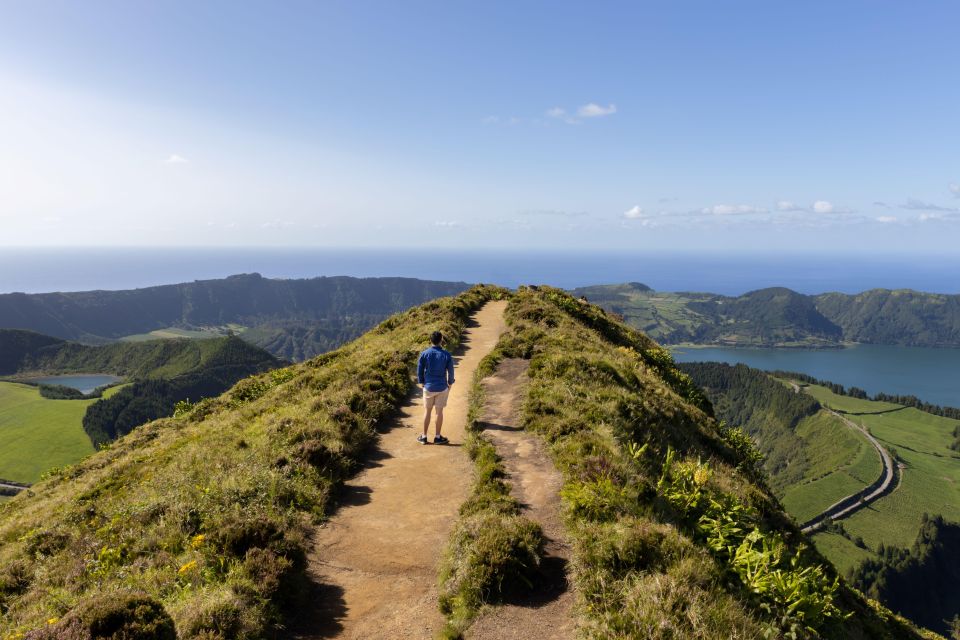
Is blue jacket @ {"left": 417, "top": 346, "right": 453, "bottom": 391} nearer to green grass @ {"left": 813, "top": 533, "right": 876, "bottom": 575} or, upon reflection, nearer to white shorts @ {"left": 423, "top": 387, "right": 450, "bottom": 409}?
white shorts @ {"left": 423, "top": 387, "right": 450, "bottom": 409}

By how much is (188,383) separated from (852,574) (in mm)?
231649

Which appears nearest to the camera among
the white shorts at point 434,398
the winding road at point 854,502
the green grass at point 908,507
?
the white shorts at point 434,398

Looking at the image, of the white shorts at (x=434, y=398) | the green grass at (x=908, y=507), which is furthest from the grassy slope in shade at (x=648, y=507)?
the green grass at (x=908, y=507)

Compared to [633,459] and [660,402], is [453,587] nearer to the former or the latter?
[633,459]

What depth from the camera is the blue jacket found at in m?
14.1

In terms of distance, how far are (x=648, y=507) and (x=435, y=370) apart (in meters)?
7.27

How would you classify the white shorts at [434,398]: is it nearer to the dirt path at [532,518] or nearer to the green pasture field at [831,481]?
the dirt path at [532,518]

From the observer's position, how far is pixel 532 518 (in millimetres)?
9484

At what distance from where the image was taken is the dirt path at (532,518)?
6738 millimetres

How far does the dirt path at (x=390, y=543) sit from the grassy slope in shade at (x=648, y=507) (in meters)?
2.66

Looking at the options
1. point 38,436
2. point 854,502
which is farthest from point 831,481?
point 38,436

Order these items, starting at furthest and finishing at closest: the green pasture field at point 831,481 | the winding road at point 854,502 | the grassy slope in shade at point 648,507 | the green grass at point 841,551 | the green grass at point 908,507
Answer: the green pasture field at point 831,481 < the winding road at point 854,502 < the green grass at point 908,507 < the green grass at point 841,551 < the grassy slope in shade at point 648,507

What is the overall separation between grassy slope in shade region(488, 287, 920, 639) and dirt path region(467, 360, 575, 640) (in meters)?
0.33

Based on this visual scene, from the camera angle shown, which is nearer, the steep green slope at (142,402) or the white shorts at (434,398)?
the white shorts at (434,398)
